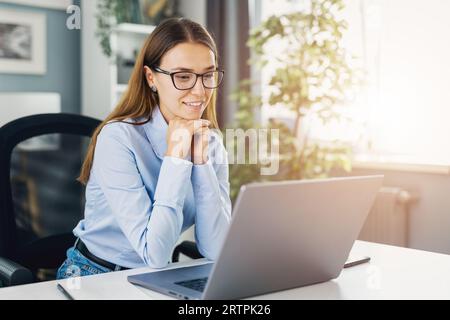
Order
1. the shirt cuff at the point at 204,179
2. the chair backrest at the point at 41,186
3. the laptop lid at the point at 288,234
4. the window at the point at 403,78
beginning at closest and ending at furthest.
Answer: the laptop lid at the point at 288,234, the shirt cuff at the point at 204,179, the chair backrest at the point at 41,186, the window at the point at 403,78

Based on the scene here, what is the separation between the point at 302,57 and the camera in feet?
9.64

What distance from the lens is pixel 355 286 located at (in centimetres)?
114

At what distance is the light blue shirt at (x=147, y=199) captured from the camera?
4.38 feet

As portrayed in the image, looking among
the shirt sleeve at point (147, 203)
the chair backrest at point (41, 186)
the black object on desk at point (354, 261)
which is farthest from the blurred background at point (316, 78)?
the black object on desk at point (354, 261)

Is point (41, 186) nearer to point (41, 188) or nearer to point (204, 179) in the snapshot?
point (41, 188)

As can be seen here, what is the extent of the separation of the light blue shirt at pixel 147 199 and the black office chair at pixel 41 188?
12 centimetres

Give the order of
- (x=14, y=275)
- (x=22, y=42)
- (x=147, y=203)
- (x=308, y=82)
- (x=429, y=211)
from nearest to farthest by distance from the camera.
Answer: (x=14, y=275) < (x=147, y=203) < (x=429, y=211) < (x=308, y=82) < (x=22, y=42)

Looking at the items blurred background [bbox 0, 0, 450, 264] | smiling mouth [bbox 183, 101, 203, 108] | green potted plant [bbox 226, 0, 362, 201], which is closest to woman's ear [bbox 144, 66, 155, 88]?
smiling mouth [bbox 183, 101, 203, 108]

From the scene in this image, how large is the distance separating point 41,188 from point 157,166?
14.3 inches

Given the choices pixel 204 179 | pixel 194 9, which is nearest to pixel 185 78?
pixel 204 179

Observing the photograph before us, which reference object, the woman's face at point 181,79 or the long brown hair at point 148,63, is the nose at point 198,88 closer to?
the woman's face at point 181,79

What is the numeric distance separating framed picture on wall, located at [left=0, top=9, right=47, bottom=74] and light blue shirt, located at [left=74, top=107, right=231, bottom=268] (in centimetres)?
202

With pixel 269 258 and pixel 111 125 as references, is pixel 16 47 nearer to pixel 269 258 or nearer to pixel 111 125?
pixel 111 125
